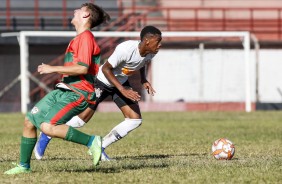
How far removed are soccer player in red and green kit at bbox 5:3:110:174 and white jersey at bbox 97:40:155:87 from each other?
1.45 metres

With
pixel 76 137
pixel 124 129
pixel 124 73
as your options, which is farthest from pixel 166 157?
pixel 76 137

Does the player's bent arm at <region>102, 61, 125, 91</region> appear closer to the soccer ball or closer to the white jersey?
the white jersey

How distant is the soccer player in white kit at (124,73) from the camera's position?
9961 mm

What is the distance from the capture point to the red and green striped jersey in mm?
8336

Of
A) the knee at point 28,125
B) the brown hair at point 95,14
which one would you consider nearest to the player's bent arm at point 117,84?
the brown hair at point 95,14

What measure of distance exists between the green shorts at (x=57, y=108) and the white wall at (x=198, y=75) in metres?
20.7

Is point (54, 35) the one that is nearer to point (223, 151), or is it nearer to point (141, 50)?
point (223, 151)

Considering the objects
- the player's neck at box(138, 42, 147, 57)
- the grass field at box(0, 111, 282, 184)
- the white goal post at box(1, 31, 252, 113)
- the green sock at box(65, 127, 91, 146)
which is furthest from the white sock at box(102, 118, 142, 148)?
the white goal post at box(1, 31, 252, 113)

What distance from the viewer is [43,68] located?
8.08m

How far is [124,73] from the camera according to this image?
10.5 metres

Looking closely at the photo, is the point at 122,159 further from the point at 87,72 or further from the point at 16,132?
the point at 16,132

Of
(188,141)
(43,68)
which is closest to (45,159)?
(43,68)

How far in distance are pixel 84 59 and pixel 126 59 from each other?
1916 mm

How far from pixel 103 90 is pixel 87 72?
8.05 ft
